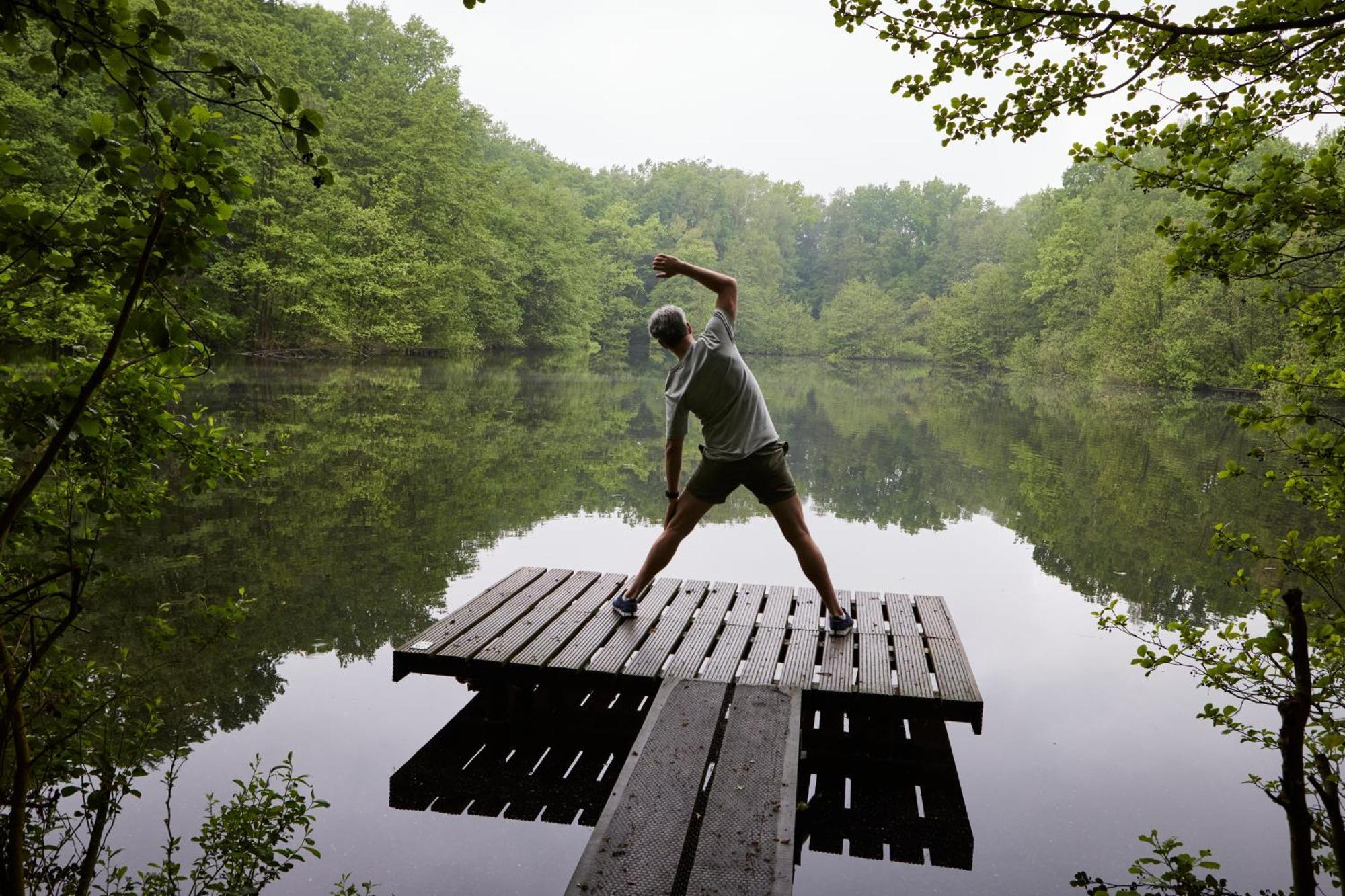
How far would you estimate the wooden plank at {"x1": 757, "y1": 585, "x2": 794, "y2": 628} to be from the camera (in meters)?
4.75

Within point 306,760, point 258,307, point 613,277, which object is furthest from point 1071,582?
point 613,277

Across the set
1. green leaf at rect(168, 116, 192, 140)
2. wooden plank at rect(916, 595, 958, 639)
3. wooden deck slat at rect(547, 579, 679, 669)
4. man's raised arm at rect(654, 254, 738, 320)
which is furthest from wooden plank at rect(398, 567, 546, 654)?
green leaf at rect(168, 116, 192, 140)

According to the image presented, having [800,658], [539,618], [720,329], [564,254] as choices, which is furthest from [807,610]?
[564,254]

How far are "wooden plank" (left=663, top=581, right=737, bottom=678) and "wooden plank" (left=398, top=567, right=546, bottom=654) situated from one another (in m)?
1.18

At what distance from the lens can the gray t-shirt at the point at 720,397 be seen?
4348 millimetres

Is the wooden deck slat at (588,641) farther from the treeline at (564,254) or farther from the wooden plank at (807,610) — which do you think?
the treeline at (564,254)

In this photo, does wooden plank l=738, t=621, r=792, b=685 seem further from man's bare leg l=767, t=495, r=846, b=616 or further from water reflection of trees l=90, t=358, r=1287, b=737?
water reflection of trees l=90, t=358, r=1287, b=737

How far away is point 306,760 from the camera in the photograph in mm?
3729

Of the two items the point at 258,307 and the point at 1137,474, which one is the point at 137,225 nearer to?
the point at 1137,474

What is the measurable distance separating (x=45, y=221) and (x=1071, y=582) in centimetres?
761

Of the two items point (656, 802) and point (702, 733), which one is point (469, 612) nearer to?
point (702, 733)

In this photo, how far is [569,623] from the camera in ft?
15.3

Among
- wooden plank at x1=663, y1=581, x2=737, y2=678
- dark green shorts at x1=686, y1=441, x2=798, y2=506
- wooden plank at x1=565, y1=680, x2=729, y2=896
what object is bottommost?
wooden plank at x1=565, y1=680, x2=729, y2=896

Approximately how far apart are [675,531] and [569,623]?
81cm
